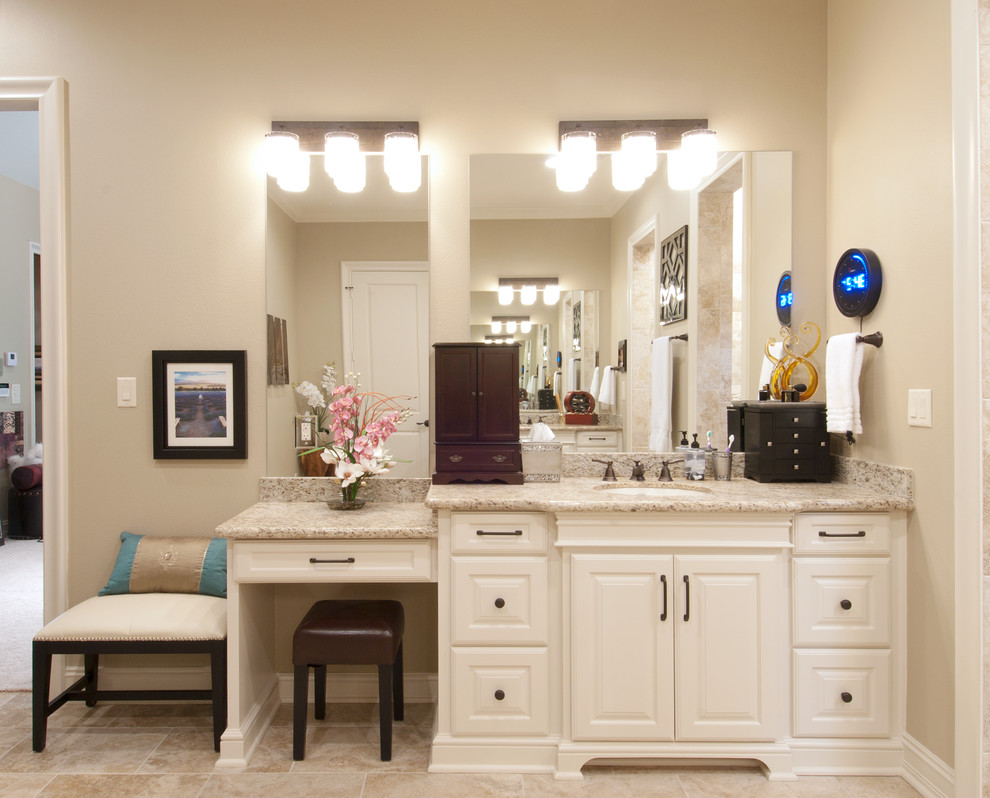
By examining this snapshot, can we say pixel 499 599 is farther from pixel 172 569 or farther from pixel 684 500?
pixel 172 569

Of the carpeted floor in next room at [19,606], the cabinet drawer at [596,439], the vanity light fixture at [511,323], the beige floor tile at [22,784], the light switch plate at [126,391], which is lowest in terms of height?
the beige floor tile at [22,784]

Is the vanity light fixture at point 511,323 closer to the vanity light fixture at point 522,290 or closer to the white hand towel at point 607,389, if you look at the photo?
the vanity light fixture at point 522,290

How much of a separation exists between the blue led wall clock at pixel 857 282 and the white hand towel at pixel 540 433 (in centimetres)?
118

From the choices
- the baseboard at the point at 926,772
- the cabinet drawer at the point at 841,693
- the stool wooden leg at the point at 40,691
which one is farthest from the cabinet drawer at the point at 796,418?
the stool wooden leg at the point at 40,691

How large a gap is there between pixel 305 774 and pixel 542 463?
132 centimetres

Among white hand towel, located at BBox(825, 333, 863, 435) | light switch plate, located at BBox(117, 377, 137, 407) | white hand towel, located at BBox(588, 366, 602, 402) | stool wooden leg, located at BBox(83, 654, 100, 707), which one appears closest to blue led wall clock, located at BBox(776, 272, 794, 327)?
white hand towel, located at BBox(825, 333, 863, 435)

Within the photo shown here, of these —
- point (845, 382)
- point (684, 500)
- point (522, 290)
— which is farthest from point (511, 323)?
point (845, 382)

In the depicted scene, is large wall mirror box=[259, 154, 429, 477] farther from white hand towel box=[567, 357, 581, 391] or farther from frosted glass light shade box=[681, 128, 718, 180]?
frosted glass light shade box=[681, 128, 718, 180]

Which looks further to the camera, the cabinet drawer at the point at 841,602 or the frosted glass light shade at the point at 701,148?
the frosted glass light shade at the point at 701,148

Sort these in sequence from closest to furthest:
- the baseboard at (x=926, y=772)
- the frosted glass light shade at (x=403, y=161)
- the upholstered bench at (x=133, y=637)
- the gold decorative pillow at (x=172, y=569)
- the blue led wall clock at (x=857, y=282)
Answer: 1. the baseboard at (x=926, y=772)
2. the upholstered bench at (x=133, y=637)
3. the blue led wall clock at (x=857, y=282)
4. the gold decorative pillow at (x=172, y=569)
5. the frosted glass light shade at (x=403, y=161)

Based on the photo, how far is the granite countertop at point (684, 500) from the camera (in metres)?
2.12

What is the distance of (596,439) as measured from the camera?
107 inches

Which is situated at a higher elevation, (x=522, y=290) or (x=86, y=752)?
(x=522, y=290)

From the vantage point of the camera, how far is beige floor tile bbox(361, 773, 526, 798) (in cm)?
207
